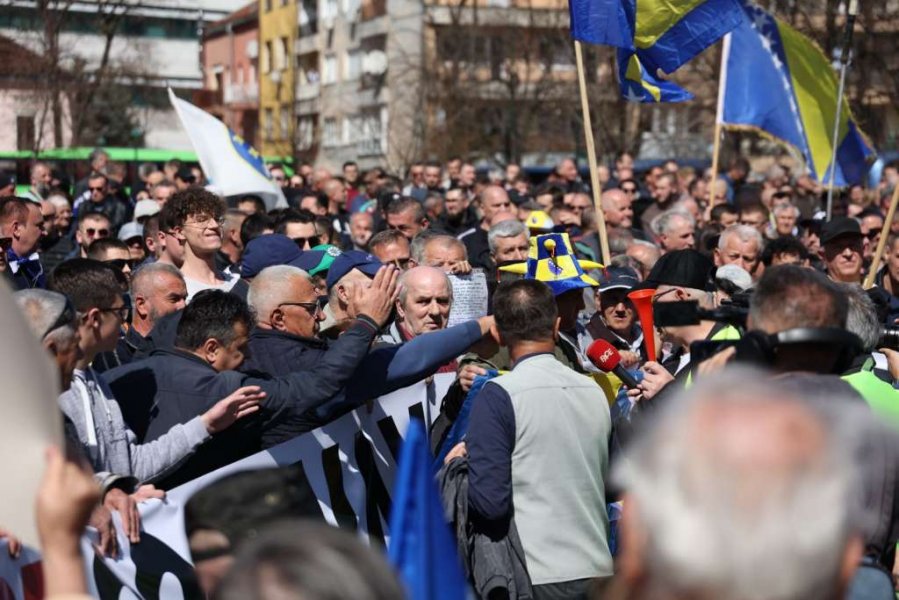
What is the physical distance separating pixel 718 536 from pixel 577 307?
15.1 ft

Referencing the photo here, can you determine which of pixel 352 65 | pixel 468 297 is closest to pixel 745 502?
pixel 468 297

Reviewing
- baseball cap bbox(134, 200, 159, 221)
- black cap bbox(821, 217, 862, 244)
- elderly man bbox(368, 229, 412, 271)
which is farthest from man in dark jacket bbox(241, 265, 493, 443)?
baseball cap bbox(134, 200, 159, 221)

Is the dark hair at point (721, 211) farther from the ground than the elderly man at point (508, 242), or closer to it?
closer to it

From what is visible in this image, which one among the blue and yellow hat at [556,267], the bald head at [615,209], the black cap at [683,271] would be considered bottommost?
the bald head at [615,209]

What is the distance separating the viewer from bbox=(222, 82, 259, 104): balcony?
75.1 metres

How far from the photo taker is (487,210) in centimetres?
1315

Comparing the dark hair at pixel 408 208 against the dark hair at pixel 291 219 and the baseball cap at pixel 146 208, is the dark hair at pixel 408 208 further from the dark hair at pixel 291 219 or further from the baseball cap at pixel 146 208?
the baseball cap at pixel 146 208

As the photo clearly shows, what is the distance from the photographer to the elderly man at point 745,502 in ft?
7.28

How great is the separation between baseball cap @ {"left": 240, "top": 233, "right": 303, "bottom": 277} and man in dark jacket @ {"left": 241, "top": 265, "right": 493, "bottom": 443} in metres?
1.24

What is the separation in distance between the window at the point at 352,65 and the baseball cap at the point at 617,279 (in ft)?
181

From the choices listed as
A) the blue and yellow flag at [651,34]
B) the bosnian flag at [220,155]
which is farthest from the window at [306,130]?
the blue and yellow flag at [651,34]

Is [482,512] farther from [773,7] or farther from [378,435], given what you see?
[773,7]

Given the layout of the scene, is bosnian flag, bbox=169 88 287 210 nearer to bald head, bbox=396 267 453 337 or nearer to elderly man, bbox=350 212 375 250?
elderly man, bbox=350 212 375 250

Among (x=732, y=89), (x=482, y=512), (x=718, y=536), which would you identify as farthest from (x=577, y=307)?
(x=732, y=89)
